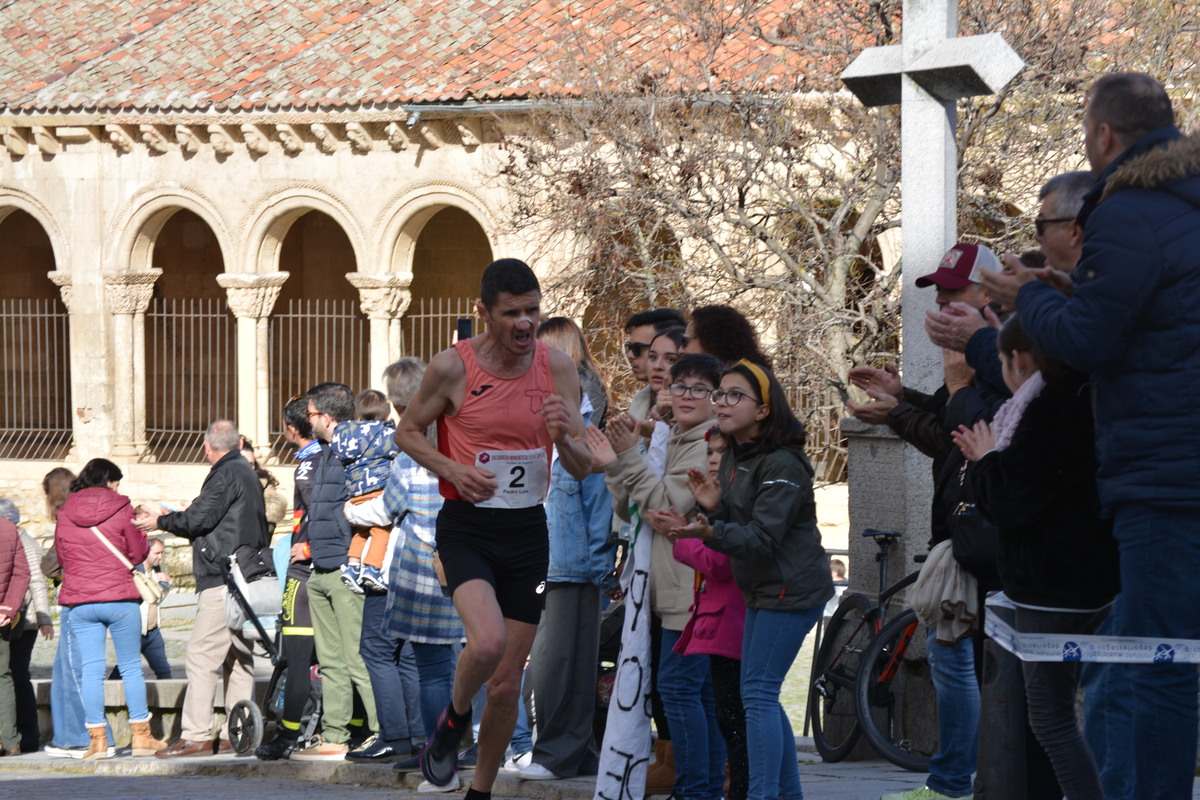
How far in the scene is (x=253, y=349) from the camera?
2230cm

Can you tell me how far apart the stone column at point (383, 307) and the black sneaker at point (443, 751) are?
1547 cm

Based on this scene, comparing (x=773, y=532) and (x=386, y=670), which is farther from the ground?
(x=773, y=532)

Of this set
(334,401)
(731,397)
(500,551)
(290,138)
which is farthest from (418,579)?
(290,138)

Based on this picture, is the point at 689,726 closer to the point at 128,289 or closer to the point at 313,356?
the point at 128,289

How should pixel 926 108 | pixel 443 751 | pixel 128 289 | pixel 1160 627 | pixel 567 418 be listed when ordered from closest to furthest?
pixel 1160 627
pixel 567 418
pixel 443 751
pixel 926 108
pixel 128 289

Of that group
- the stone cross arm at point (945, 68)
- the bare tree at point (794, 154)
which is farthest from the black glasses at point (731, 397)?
the bare tree at point (794, 154)

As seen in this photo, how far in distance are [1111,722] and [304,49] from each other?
62.6ft

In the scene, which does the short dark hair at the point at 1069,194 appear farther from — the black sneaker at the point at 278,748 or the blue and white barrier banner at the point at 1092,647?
the black sneaker at the point at 278,748

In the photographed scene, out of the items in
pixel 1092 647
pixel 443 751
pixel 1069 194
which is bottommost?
pixel 443 751

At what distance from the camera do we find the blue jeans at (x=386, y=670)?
7422mm

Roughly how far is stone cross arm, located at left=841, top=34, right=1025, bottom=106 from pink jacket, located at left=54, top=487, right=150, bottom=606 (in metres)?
5.55

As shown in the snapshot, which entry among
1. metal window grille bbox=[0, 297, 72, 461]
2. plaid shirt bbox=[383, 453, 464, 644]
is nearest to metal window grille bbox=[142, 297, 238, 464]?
metal window grille bbox=[0, 297, 72, 461]

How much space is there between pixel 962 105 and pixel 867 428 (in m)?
8.52

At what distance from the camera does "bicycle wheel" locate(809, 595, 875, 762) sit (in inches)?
272
